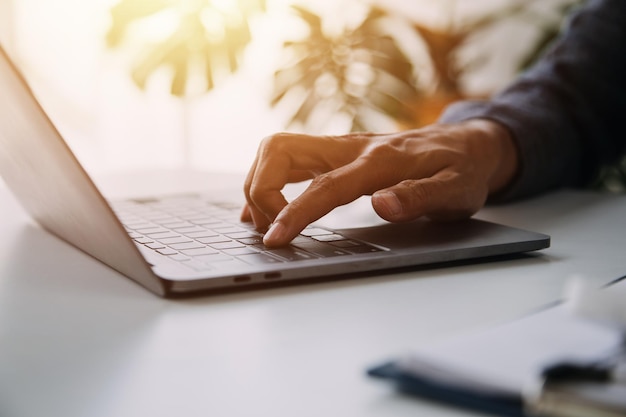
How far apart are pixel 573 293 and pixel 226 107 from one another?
291 centimetres

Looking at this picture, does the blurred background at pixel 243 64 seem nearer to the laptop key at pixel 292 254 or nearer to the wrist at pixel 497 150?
the wrist at pixel 497 150

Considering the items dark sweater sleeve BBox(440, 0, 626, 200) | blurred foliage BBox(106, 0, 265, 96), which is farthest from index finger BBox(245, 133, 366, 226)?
blurred foliage BBox(106, 0, 265, 96)

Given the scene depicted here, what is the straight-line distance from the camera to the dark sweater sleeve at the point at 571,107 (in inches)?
40.5

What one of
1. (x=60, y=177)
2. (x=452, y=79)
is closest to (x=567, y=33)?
(x=60, y=177)

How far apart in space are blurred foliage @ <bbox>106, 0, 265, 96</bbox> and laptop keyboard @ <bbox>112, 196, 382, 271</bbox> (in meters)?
1.84

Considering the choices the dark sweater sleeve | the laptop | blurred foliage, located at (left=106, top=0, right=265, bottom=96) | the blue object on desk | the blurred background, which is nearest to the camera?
the blue object on desk

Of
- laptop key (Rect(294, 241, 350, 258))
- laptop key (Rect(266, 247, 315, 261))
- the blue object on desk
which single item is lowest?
the blue object on desk

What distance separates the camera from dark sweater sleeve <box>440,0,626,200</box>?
103 centimetres

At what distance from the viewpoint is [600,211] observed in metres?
0.94

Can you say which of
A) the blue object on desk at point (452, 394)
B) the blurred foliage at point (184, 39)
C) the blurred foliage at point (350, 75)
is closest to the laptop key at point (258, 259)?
the blue object on desk at point (452, 394)

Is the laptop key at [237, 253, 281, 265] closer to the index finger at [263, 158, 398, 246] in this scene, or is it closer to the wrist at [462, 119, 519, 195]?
the index finger at [263, 158, 398, 246]

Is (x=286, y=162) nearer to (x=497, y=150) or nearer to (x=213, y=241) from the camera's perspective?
(x=213, y=241)

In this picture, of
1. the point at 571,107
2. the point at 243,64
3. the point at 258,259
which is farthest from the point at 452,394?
the point at 243,64

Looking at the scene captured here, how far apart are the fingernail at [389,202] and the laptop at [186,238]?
22 mm
